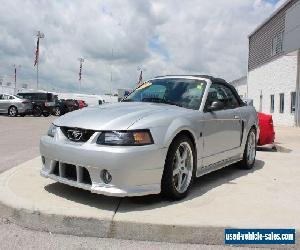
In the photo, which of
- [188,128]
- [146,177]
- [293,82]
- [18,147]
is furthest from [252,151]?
[293,82]

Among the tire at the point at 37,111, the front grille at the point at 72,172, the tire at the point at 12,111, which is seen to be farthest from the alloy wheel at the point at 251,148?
the tire at the point at 37,111

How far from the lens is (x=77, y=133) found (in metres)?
4.63

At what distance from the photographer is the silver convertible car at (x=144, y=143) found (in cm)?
440

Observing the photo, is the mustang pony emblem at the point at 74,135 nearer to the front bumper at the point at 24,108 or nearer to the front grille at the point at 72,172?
the front grille at the point at 72,172

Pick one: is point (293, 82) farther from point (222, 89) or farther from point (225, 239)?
point (225, 239)

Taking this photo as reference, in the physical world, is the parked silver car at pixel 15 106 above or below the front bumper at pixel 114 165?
→ above

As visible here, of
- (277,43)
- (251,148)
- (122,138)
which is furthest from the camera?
(277,43)

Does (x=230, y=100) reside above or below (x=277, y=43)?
below

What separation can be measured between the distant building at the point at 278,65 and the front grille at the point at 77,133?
20585 mm

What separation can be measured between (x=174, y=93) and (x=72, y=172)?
1.85 m

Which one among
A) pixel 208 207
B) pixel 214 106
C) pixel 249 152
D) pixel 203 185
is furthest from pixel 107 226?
pixel 249 152

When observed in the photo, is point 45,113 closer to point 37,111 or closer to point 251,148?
point 37,111

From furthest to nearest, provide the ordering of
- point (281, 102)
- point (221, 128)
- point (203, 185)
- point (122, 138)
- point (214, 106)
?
point (281, 102), point (221, 128), point (203, 185), point (214, 106), point (122, 138)

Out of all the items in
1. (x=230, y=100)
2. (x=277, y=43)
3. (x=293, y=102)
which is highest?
(x=277, y=43)
